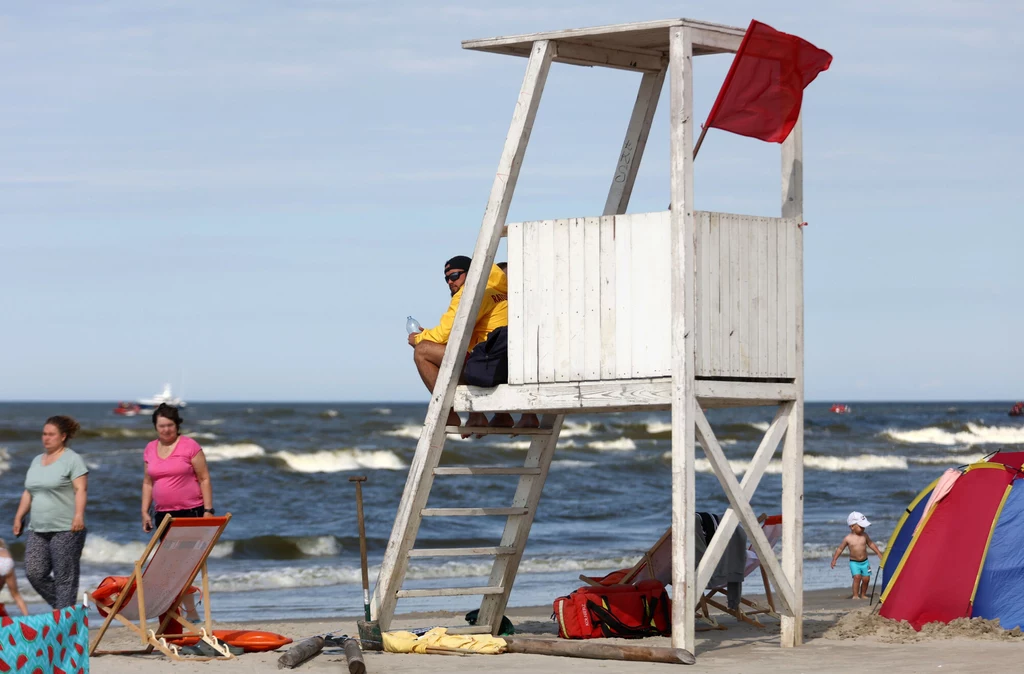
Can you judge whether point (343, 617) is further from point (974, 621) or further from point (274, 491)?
point (274, 491)

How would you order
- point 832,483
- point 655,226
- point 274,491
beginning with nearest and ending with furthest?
point 655,226 → point 274,491 → point 832,483

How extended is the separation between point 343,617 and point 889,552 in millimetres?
5080

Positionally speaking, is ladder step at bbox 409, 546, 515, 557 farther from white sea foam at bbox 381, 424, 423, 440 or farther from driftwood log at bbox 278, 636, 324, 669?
white sea foam at bbox 381, 424, 423, 440

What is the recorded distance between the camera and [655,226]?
307 inches

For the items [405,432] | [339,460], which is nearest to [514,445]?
[339,460]

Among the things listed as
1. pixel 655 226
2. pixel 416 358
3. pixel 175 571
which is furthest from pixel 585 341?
pixel 175 571

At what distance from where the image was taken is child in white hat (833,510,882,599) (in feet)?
41.0

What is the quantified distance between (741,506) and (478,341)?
205 centimetres

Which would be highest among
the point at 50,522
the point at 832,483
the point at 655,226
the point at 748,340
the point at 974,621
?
the point at 655,226

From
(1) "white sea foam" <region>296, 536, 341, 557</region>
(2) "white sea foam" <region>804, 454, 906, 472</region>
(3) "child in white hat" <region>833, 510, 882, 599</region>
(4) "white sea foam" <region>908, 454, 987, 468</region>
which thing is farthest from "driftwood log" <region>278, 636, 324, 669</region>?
(4) "white sea foam" <region>908, 454, 987, 468</region>

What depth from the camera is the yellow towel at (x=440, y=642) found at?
845cm

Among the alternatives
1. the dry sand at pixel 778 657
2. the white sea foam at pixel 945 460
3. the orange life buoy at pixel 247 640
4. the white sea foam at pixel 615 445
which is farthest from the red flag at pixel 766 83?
the white sea foam at pixel 615 445

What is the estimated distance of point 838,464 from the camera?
39.4m

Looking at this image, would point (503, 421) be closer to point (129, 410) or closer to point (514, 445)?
point (514, 445)
